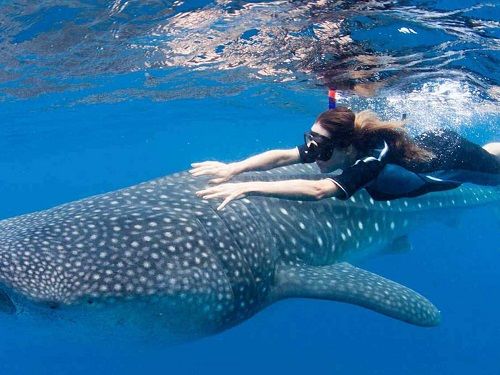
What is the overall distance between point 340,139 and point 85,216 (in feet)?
9.10

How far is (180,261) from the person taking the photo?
4637mm

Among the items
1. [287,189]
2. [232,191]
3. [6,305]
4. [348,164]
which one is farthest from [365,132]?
[6,305]

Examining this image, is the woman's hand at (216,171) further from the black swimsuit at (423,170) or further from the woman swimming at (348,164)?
the black swimsuit at (423,170)

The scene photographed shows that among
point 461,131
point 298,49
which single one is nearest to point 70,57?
point 298,49

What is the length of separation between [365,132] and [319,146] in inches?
22.1

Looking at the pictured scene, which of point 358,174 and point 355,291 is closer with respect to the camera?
point 358,174

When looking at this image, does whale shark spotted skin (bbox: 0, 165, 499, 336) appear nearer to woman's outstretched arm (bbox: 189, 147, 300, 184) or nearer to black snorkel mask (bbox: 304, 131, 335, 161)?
woman's outstretched arm (bbox: 189, 147, 300, 184)

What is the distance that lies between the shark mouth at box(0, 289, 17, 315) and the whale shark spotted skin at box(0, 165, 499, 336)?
Result: 2 cm

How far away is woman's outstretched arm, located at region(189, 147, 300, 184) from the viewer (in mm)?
5914

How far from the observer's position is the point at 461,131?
23.4 metres

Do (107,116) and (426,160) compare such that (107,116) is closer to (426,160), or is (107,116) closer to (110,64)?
(110,64)

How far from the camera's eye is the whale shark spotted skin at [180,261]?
4.04m

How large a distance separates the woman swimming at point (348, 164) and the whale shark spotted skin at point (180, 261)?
1.18 feet

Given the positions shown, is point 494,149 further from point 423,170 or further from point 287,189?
point 287,189
